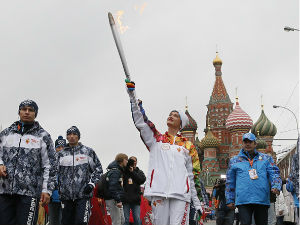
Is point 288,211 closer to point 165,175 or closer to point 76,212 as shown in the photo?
point 76,212

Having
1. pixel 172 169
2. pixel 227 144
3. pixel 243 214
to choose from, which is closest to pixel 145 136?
pixel 172 169

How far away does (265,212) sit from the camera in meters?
7.98

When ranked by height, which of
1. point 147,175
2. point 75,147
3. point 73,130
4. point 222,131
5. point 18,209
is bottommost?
point 18,209

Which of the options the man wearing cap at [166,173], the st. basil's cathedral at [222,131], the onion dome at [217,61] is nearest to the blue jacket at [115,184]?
the man wearing cap at [166,173]

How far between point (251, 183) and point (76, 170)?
258cm

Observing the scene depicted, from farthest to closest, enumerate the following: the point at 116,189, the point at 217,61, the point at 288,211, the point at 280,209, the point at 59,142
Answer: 1. the point at 217,61
2. the point at 280,209
3. the point at 288,211
4. the point at 59,142
5. the point at 116,189

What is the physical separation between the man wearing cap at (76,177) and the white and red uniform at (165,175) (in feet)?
6.62

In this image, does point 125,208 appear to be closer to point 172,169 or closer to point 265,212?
point 265,212

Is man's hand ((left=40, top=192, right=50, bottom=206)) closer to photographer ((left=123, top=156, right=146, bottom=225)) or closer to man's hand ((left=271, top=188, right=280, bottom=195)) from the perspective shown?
man's hand ((left=271, top=188, right=280, bottom=195))

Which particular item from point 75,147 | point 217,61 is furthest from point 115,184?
point 217,61

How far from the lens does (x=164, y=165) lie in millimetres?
6539

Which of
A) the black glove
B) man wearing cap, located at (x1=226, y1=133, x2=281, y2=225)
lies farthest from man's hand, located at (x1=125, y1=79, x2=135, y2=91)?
man wearing cap, located at (x1=226, y1=133, x2=281, y2=225)

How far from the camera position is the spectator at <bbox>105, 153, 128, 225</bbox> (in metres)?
10.2

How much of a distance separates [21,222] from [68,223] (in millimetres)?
2383
